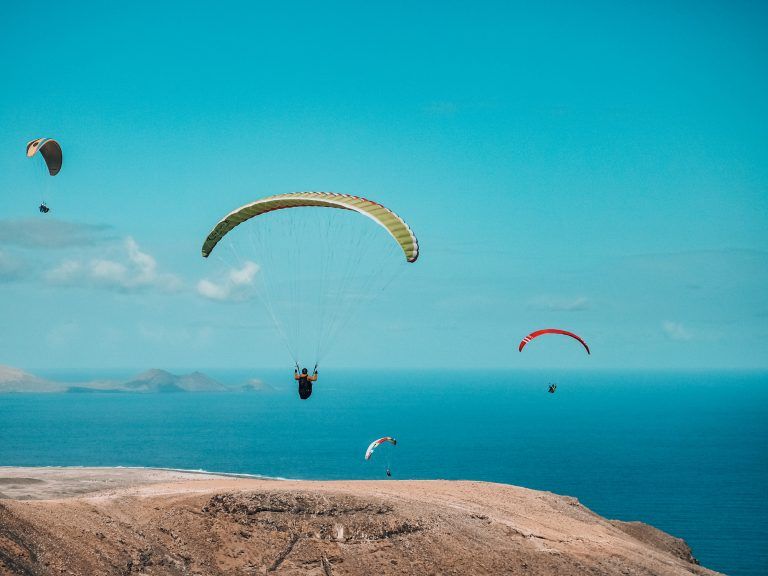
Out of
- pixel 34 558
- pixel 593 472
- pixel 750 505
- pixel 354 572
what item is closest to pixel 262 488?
A: pixel 354 572

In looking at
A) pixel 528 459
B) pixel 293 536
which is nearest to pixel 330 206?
pixel 293 536

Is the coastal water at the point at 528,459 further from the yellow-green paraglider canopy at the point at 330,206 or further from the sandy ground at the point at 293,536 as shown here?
the yellow-green paraglider canopy at the point at 330,206

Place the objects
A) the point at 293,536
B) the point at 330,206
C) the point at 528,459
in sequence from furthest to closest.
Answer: the point at 528,459, the point at 330,206, the point at 293,536

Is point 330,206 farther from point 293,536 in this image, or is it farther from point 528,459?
point 528,459

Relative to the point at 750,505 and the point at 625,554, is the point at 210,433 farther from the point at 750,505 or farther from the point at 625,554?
the point at 625,554

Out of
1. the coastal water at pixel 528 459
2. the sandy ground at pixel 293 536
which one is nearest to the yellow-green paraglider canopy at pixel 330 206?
the sandy ground at pixel 293 536
